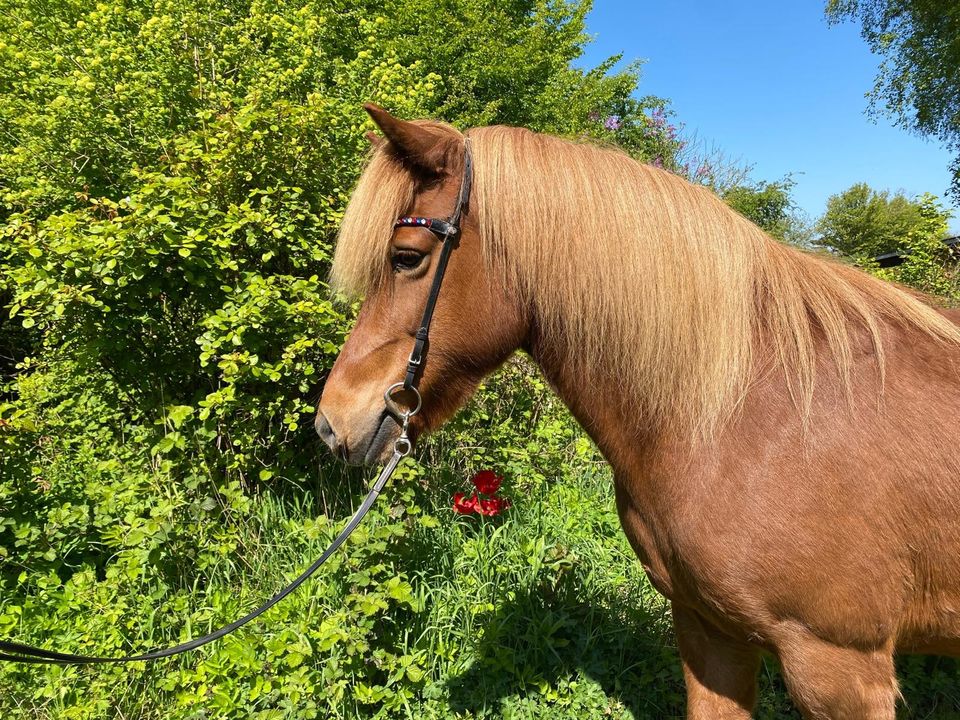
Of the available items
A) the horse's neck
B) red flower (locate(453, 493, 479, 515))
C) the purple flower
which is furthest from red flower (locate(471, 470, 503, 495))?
the purple flower

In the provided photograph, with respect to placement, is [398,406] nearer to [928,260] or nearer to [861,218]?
[928,260]

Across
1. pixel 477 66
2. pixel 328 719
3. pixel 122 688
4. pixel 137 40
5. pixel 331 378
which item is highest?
pixel 477 66

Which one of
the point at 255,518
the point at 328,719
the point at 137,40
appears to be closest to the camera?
the point at 328,719

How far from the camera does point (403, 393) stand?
151 cm

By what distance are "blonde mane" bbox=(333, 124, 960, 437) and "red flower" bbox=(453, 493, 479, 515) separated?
1.63 meters

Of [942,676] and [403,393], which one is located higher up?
[403,393]

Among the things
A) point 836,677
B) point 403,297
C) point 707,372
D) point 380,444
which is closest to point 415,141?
point 403,297

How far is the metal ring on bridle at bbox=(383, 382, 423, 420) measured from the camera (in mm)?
1492

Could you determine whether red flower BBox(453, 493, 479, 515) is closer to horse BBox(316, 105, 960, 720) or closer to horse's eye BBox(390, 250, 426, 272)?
horse BBox(316, 105, 960, 720)

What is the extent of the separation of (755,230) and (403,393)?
1.12m

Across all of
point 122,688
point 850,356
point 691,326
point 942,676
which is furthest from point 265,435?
point 942,676

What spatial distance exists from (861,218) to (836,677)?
4640cm

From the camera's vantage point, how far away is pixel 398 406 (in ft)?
4.96

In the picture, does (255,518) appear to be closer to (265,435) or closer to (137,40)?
(265,435)
